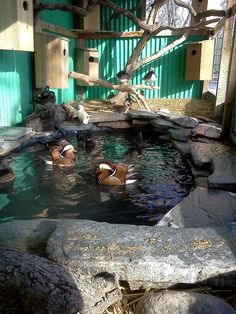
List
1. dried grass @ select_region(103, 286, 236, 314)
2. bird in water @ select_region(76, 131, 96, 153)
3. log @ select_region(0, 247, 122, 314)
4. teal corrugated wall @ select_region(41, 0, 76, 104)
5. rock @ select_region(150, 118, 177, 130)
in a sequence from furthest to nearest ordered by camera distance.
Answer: teal corrugated wall @ select_region(41, 0, 76, 104)
rock @ select_region(150, 118, 177, 130)
bird in water @ select_region(76, 131, 96, 153)
dried grass @ select_region(103, 286, 236, 314)
log @ select_region(0, 247, 122, 314)

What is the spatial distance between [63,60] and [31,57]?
2.90 ft

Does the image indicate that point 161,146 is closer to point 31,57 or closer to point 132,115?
point 132,115

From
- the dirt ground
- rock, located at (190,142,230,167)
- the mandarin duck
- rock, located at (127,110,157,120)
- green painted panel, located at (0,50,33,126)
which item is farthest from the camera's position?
the dirt ground

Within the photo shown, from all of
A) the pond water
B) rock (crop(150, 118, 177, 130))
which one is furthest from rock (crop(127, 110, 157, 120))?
the pond water

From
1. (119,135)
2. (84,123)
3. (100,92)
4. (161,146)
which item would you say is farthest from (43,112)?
(100,92)

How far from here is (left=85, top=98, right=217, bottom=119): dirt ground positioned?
887 cm

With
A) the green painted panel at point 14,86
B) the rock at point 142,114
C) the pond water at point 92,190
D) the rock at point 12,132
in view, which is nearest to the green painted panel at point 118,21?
the rock at point 142,114

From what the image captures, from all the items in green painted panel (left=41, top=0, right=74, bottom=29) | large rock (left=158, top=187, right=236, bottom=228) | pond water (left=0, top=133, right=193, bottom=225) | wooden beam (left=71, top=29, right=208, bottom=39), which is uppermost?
green painted panel (left=41, top=0, right=74, bottom=29)

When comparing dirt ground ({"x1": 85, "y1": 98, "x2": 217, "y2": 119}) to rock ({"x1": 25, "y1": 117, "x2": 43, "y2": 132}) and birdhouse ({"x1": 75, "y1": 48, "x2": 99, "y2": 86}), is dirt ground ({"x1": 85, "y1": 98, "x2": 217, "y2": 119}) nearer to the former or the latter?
birdhouse ({"x1": 75, "y1": 48, "x2": 99, "y2": 86})

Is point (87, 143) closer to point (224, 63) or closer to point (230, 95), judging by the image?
point (230, 95)

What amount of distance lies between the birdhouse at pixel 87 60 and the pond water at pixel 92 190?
4.75 meters

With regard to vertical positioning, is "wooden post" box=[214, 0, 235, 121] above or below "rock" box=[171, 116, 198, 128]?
above

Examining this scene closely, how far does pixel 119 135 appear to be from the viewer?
301 inches

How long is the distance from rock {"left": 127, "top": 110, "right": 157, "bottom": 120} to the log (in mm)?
6465
